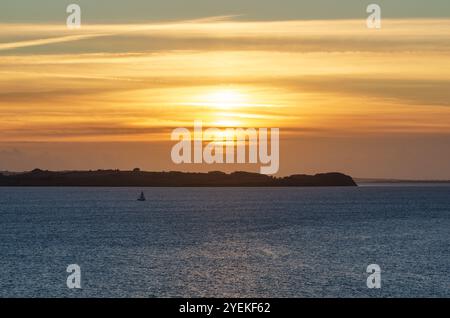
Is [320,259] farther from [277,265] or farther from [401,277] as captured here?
[401,277]

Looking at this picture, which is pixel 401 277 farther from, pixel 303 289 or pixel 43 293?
pixel 43 293

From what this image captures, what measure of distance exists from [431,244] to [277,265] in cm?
3375

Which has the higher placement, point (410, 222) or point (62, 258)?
point (410, 222)

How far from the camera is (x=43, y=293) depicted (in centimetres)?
5875

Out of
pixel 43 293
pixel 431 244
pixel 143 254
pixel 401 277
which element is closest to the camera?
pixel 43 293

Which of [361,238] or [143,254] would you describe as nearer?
[143,254]
